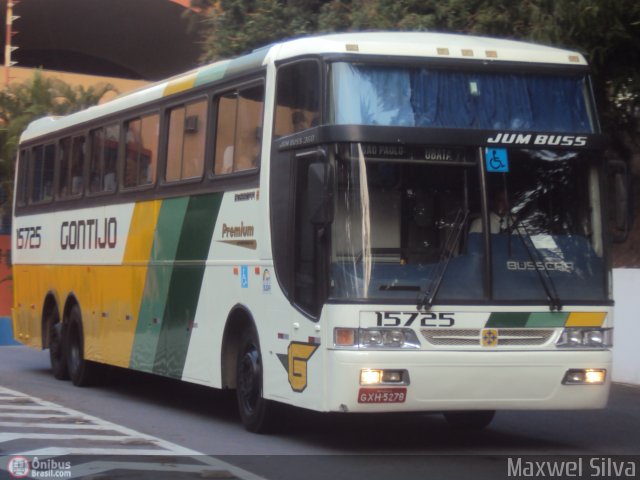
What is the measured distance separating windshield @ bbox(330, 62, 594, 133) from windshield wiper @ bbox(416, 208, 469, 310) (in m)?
0.80

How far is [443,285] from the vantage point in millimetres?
9883

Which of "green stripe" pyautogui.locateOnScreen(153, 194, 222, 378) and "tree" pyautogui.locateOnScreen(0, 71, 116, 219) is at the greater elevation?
"tree" pyautogui.locateOnScreen(0, 71, 116, 219)

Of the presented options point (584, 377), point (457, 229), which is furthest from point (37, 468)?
point (584, 377)

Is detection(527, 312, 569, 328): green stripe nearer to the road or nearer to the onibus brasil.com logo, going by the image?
the road

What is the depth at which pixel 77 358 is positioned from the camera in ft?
55.7

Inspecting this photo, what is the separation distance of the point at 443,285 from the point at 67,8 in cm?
3682

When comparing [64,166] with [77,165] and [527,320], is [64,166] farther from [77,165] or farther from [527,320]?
[527,320]

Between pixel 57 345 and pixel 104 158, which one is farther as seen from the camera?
pixel 57 345

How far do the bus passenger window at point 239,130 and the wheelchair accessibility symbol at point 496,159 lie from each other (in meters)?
2.31

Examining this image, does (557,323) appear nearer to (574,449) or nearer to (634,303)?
(574,449)

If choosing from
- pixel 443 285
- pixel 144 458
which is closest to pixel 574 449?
pixel 443 285

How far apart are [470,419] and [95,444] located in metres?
3.91

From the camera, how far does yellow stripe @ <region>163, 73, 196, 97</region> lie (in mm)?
13370

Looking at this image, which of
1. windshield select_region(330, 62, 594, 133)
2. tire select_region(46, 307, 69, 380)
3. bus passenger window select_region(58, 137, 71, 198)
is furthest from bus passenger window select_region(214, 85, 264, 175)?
tire select_region(46, 307, 69, 380)
